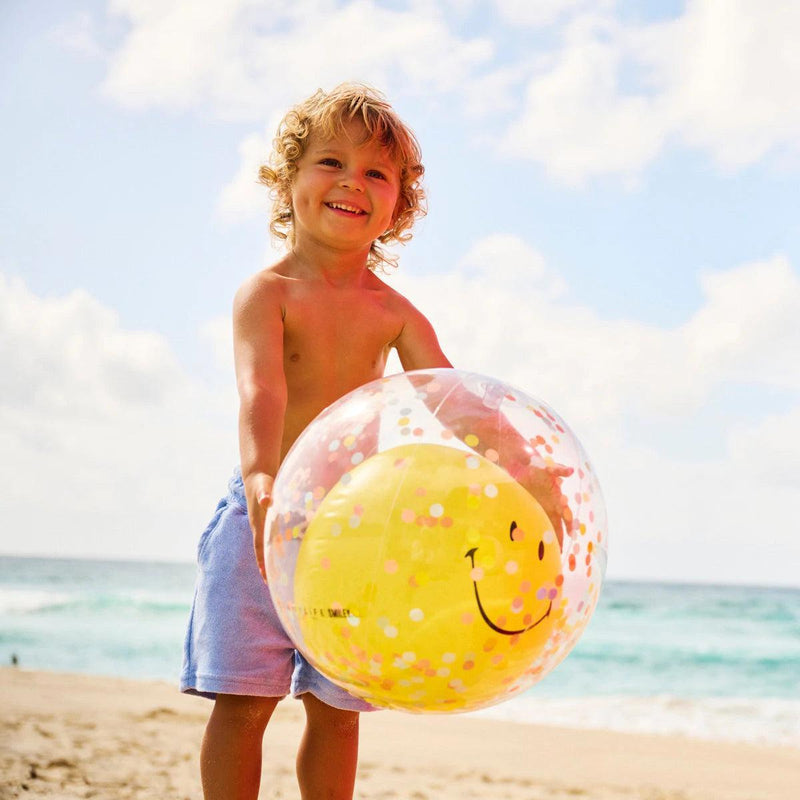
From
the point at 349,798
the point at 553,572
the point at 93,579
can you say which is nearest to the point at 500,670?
the point at 553,572

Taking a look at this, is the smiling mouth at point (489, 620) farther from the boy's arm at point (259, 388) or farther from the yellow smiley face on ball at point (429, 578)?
the boy's arm at point (259, 388)

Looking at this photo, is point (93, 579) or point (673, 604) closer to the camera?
point (673, 604)

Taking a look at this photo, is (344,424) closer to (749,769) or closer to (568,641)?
(568,641)

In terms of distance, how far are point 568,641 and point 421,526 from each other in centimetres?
43

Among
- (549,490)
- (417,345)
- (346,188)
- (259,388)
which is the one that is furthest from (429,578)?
(346,188)

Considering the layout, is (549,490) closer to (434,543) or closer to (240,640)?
(434,543)

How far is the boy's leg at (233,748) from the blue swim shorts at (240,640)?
0.05 meters

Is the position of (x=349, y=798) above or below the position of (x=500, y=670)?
below

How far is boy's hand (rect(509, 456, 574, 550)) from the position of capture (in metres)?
1.77

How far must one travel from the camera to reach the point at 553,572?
1725mm

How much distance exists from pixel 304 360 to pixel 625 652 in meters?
14.6

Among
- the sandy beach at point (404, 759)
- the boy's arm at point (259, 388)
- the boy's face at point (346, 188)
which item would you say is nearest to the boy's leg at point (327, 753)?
the boy's arm at point (259, 388)

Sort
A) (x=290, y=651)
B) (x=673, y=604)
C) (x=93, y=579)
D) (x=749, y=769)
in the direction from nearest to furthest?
(x=290, y=651), (x=749, y=769), (x=673, y=604), (x=93, y=579)

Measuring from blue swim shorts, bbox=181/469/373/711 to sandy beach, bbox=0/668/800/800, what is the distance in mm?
1866
